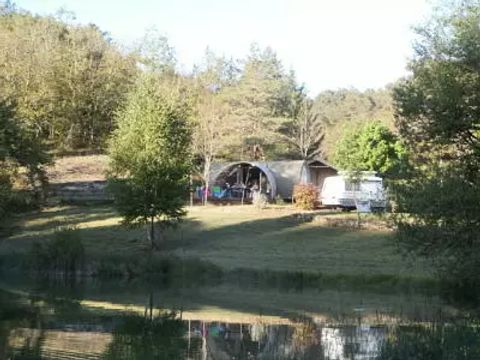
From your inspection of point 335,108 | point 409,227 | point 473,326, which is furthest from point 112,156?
point 335,108

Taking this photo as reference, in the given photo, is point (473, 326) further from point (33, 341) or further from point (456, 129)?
point (33, 341)

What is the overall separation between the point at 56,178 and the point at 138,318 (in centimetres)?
3783

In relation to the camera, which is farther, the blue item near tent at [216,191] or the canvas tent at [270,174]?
the canvas tent at [270,174]

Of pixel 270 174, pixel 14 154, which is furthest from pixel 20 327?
pixel 270 174

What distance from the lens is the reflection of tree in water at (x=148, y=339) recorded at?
52.4ft

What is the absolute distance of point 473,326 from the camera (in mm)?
20016

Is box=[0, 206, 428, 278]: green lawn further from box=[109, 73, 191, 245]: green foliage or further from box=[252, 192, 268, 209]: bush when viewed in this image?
box=[109, 73, 191, 245]: green foliage

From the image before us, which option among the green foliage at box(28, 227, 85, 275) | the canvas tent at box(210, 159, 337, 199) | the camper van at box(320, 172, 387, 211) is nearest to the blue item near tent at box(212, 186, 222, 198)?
the canvas tent at box(210, 159, 337, 199)

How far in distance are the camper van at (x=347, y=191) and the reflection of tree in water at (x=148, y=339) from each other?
98.6ft

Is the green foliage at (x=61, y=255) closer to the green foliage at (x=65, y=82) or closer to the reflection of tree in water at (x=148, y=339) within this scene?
the reflection of tree in water at (x=148, y=339)

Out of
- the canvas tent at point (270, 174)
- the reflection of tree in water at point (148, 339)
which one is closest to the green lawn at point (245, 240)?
the canvas tent at point (270, 174)

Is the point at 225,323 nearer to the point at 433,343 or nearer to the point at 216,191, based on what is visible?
the point at 433,343

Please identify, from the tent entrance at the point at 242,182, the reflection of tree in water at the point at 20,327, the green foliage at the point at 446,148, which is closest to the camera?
the reflection of tree in water at the point at 20,327

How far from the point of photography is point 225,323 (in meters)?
22.1
